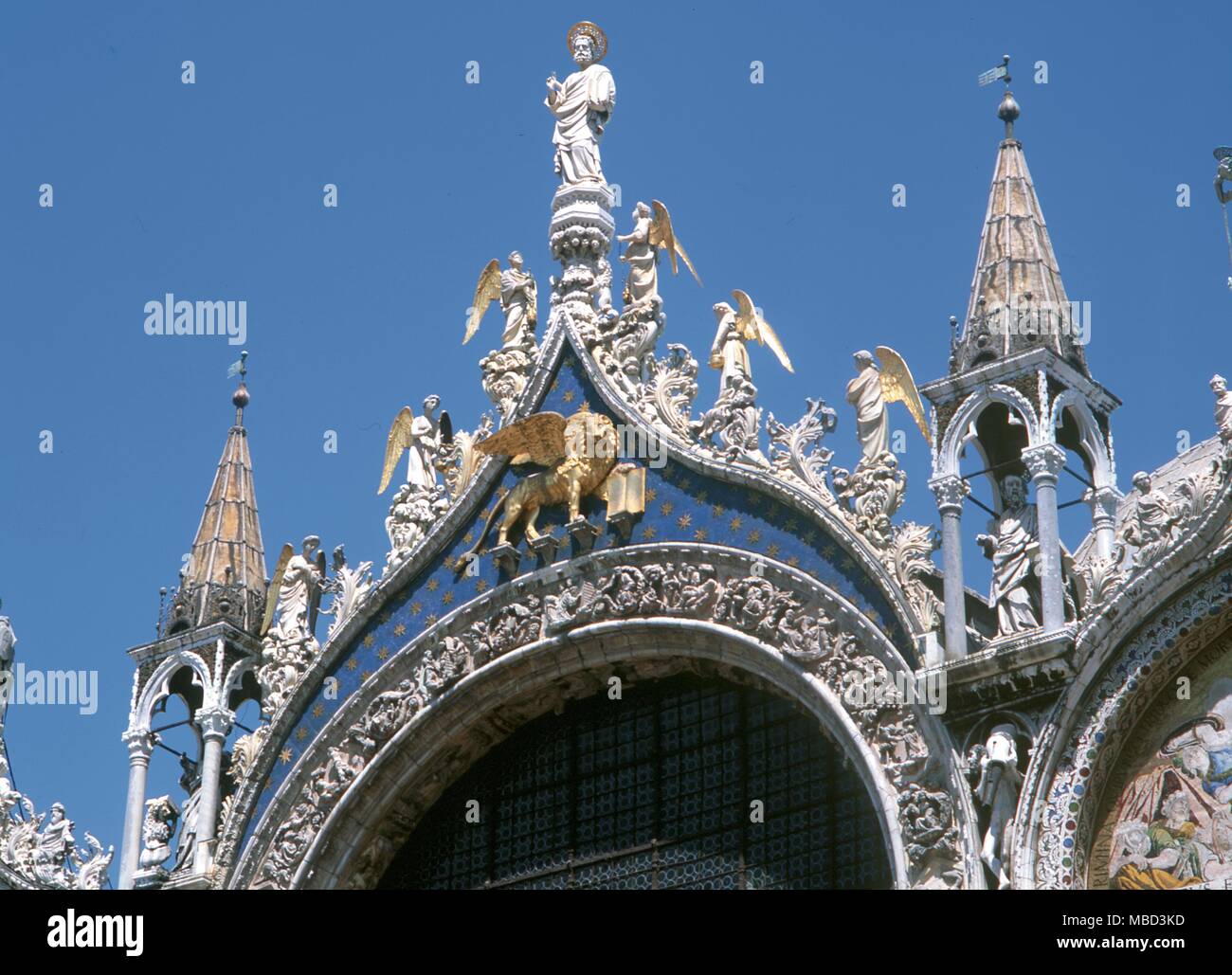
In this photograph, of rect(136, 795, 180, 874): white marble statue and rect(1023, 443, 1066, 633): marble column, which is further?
rect(136, 795, 180, 874): white marble statue

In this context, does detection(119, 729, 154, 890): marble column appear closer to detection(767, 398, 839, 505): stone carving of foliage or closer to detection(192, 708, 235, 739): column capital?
detection(192, 708, 235, 739): column capital

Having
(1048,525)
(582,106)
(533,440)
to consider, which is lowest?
(1048,525)

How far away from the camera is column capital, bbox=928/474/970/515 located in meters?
27.1

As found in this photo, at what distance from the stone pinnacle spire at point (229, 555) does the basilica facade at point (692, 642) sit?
0.15 feet

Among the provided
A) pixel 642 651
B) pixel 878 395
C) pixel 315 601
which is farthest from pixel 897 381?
pixel 315 601

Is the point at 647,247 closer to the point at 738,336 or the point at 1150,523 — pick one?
the point at 738,336

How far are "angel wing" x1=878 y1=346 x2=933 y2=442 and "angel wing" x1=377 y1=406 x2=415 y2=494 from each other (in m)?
6.11

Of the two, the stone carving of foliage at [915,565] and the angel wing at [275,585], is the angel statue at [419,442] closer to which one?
the angel wing at [275,585]

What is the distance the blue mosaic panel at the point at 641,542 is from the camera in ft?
92.4

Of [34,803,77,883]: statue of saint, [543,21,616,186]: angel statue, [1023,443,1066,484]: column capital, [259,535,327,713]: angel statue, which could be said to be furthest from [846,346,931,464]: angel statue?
[34,803,77,883]: statue of saint

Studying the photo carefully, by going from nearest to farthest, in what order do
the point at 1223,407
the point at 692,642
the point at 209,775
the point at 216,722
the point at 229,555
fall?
the point at 1223,407, the point at 692,642, the point at 209,775, the point at 216,722, the point at 229,555

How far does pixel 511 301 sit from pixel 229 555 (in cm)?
438

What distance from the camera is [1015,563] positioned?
26922 mm

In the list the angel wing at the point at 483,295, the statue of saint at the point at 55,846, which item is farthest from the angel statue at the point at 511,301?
the statue of saint at the point at 55,846
